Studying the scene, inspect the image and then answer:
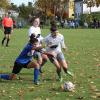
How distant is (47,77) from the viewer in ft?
46.5

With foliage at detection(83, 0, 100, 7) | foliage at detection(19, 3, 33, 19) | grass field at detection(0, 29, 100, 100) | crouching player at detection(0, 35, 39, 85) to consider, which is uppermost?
crouching player at detection(0, 35, 39, 85)

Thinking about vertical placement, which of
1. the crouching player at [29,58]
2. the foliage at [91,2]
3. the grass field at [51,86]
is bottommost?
the foliage at [91,2]

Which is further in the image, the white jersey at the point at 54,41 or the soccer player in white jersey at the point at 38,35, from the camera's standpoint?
the soccer player in white jersey at the point at 38,35

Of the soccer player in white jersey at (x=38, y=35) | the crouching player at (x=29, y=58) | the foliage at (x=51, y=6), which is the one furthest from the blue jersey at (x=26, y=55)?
the foliage at (x=51, y=6)

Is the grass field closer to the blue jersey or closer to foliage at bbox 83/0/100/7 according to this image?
the blue jersey

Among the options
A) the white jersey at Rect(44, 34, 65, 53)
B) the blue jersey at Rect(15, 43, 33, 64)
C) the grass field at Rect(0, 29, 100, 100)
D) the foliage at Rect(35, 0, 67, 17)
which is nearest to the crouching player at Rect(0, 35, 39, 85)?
the blue jersey at Rect(15, 43, 33, 64)

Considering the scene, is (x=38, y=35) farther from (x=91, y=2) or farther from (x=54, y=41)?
(x=91, y=2)

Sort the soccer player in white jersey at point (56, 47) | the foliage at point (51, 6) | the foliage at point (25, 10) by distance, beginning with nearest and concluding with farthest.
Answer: the soccer player in white jersey at point (56, 47) → the foliage at point (51, 6) → the foliage at point (25, 10)

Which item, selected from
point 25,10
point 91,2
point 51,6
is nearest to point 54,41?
point 91,2

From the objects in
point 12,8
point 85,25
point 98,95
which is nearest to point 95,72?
point 98,95

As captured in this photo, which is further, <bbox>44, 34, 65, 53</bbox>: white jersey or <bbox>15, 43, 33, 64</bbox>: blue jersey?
<bbox>44, 34, 65, 53</bbox>: white jersey

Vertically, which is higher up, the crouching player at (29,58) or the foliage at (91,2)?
the crouching player at (29,58)

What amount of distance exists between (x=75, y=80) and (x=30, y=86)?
1558 millimetres

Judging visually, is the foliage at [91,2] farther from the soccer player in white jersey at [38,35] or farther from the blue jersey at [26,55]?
the blue jersey at [26,55]
